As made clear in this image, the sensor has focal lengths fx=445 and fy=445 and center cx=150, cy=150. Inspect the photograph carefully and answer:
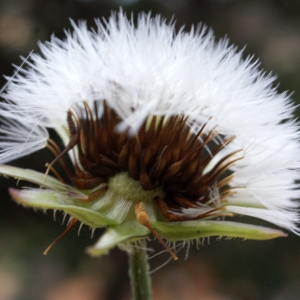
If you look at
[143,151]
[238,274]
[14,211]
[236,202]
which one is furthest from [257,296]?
[143,151]

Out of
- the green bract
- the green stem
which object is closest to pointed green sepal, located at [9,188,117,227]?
the green bract

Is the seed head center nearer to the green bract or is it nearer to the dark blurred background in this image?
the green bract

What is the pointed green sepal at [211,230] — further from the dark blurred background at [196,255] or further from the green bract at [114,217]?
the dark blurred background at [196,255]

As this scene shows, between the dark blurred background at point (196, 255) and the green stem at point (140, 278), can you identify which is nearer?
the green stem at point (140, 278)

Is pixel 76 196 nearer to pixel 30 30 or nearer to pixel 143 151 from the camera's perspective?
pixel 143 151

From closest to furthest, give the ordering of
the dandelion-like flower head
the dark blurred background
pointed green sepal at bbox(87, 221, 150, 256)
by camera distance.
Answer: pointed green sepal at bbox(87, 221, 150, 256), the dandelion-like flower head, the dark blurred background

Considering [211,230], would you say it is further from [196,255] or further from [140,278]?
[196,255]

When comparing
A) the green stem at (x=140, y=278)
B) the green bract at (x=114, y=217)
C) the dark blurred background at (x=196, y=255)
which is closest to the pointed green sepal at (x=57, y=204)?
the green bract at (x=114, y=217)
